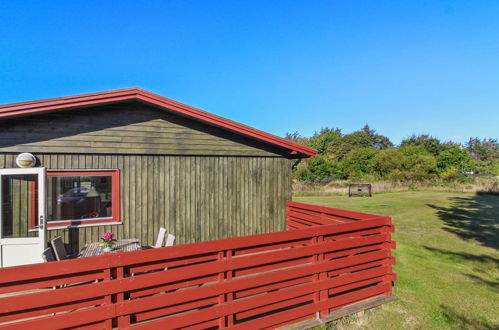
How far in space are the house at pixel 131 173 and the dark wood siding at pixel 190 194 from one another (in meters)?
0.02

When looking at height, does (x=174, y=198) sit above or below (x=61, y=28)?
below

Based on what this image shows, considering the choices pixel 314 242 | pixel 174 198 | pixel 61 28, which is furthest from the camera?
pixel 61 28

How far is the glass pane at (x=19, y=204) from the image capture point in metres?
4.60

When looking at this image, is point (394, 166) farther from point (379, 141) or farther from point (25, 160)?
point (379, 141)

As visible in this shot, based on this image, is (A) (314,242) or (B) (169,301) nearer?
(B) (169,301)

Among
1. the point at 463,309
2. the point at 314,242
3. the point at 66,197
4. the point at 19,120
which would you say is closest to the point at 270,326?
the point at 314,242

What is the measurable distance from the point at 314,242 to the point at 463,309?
2.53 metres

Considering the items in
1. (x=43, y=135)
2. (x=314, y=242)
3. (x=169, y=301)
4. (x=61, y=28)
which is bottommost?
(x=169, y=301)

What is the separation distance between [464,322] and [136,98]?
670 cm

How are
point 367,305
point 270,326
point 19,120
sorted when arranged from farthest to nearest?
point 19,120 → point 367,305 → point 270,326

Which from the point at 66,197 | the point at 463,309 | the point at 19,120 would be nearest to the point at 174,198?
the point at 66,197

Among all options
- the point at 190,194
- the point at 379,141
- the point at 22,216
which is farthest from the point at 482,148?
the point at 22,216

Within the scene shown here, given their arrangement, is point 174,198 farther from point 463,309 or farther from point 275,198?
point 463,309

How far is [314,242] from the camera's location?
3127 mm
